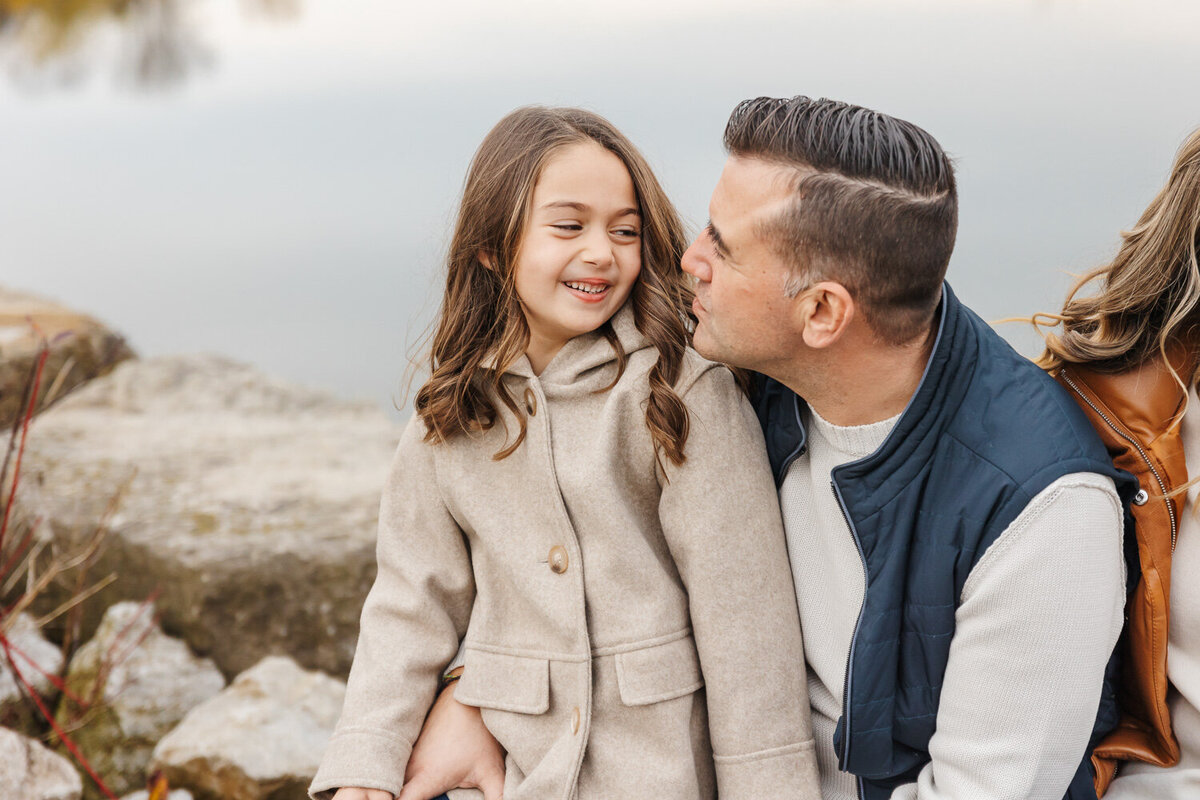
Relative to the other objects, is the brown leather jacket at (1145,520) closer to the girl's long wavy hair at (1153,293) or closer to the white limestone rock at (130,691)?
the girl's long wavy hair at (1153,293)

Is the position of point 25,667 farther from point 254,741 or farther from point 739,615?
point 739,615

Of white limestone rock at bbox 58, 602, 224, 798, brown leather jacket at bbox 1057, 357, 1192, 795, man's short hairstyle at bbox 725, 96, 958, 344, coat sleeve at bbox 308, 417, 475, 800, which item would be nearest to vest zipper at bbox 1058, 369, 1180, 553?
brown leather jacket at bbox 1057, 357, 1192, 795

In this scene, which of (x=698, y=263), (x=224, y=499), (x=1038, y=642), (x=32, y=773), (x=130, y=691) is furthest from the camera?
(x=224, y=499)

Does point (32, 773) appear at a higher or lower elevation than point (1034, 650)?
lower

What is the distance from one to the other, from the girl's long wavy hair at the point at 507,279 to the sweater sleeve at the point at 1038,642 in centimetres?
56

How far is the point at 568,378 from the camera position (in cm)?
192

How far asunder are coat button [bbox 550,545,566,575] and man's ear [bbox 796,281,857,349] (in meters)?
0.54

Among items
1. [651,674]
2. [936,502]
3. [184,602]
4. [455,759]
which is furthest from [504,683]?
[184,602]

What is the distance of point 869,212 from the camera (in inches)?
64.2

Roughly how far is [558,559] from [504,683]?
0.26m

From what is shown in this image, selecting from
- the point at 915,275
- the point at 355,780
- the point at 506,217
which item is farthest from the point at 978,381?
the point at 355,780

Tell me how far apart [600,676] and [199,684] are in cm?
169

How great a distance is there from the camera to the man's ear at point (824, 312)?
1662 millimetres

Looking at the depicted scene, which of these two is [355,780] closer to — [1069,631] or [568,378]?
[568,378]
